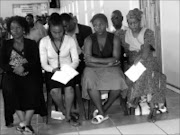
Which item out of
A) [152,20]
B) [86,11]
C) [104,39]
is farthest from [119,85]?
[86,11]

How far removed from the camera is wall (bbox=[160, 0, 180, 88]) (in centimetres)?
412

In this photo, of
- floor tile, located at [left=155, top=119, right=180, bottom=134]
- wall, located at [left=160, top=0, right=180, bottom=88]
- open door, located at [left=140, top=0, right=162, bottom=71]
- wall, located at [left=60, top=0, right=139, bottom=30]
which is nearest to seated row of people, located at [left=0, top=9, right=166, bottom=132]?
floor tile, located at [left=155, top=119, right=180, bottom=134]

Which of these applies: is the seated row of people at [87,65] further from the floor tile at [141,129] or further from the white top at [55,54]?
the floor tile at [141,129]

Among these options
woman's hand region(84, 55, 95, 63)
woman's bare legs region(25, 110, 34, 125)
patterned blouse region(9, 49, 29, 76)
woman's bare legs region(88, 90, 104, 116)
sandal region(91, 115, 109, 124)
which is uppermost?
patterned blouse region(9, 49, 29, 76)

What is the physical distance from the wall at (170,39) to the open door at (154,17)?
14cm

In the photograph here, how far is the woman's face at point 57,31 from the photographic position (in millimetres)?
3191

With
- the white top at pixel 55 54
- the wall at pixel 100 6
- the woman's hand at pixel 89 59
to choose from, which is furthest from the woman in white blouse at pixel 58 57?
the wall at pixel 100 6

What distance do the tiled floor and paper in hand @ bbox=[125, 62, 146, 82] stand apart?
1.56 ft

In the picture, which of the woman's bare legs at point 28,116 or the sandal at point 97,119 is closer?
the woman's bare legs at point 28,116

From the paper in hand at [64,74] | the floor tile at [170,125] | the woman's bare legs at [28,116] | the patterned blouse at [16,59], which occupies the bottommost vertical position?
the floor tile at [170,125]

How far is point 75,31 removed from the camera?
161 inches

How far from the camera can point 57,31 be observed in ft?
10.5

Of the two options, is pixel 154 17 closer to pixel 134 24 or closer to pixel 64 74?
pixel 134 24

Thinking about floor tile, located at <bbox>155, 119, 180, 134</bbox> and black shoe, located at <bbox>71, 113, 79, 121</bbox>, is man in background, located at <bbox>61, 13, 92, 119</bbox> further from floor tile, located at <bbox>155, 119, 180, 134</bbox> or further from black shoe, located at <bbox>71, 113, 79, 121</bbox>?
floor tile, located at <bbox>155, 119, 180, 134</bbox>
